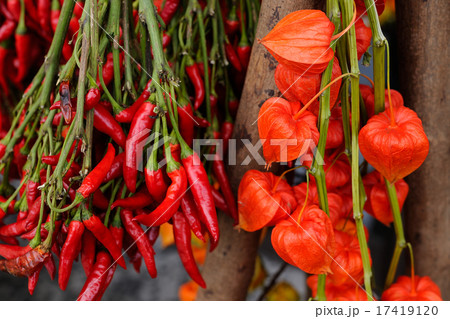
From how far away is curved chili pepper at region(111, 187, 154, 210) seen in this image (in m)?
0.57

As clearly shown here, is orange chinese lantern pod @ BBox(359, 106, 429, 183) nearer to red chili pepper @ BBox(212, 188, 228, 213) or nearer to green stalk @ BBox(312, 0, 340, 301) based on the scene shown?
green stalk @ BBox(312, 0, 340, 301)

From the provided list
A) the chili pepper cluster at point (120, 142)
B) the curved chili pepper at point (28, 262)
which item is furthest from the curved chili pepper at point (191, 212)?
the curved chili pepper at point (28, 262)

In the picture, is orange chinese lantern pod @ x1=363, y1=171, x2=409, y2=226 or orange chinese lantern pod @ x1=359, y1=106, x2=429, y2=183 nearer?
orange chinese lantern pod @ x1=359, y1=106, x2=429, y2=183

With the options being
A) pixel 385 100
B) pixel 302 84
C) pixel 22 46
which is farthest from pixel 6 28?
pixel 385 100

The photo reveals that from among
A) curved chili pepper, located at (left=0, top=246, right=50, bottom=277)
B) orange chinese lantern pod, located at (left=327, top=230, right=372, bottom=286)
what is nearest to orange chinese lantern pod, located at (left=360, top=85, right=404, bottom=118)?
orange chinese lantern pod, located at (left=327, top=230, right=372, bottom=286)

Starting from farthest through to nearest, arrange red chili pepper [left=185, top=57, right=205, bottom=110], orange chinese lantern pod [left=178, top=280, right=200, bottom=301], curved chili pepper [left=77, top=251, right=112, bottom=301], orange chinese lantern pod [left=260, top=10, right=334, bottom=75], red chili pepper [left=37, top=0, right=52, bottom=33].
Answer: orange chinese lantern pod [left=178, top=280, right=200, bottom=301] → red chili pepper [left=37, top=0, right=52, bottom=33] → red chili pepper [left=185, top=57, right=205, bottom=110] → curved chili pepper [left=77, top=251, right=112, bottom=301] → orange chinese lantern pod [left=260, top=10, right=334, bottom=75]

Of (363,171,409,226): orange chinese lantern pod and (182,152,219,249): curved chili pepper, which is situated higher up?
(182,152,219,249): curved chili pepper

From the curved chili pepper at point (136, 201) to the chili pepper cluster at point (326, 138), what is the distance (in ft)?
0.51

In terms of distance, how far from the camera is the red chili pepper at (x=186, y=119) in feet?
1.96

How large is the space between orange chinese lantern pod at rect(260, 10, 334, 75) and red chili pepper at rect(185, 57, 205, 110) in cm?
22

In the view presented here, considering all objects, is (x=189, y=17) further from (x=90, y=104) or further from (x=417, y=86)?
(x=417, y=86)

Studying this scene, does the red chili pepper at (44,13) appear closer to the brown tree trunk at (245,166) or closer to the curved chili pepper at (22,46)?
the curved chili pepper at (22,46)
